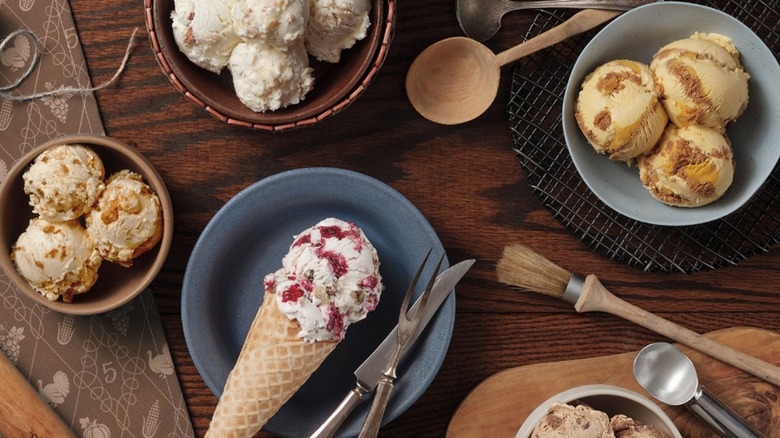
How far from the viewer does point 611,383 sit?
5.64ft

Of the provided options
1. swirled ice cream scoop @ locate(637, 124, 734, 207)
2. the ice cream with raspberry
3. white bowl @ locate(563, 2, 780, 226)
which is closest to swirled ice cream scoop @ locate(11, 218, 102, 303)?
the ice cream with raspberry

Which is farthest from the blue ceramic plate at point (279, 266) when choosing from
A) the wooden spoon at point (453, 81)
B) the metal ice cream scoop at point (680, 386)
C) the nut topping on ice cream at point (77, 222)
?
the metal ice cream scoop at point (680, 386)

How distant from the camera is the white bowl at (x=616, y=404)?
147 cm

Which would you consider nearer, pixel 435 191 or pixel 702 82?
pixel 702 82

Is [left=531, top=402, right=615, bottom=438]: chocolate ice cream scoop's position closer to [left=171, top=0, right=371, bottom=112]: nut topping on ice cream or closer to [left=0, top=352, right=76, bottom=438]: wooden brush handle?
[left=171, top=0, right=371, bottom=112]: nut topping on ice cream

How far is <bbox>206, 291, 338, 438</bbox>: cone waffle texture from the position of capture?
1.49 metres

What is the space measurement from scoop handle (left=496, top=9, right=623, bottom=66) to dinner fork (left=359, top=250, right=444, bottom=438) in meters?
0.48

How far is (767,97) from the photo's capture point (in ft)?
5.20

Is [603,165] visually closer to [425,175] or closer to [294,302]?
[425,175]

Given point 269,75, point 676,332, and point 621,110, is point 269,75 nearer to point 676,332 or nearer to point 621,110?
point 621,110

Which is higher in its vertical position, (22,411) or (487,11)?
(487,11)

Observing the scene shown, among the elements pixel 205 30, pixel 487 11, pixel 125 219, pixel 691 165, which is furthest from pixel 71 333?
pixel 691 165

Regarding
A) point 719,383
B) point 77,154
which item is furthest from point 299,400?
point 719,383

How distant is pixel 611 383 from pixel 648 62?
736mm
